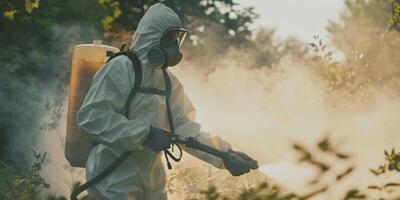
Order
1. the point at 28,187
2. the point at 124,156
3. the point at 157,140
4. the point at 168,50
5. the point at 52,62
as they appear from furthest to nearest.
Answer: the point at 52,62 → the point at 28,187 → the point at 168,50 → the point at 124,156 → the point at 157,140

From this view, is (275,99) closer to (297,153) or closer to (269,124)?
(269,124)

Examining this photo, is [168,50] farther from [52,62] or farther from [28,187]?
[52,62]

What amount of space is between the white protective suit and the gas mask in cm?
4

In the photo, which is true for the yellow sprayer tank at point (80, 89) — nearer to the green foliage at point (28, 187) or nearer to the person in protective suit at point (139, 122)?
the person in protective suit at point (139, 122)

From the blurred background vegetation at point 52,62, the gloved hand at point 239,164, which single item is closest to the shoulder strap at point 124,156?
the gloved hand at point 239,164

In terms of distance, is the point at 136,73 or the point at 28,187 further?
the point at 28,187

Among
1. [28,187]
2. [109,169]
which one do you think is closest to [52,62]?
[28,187]

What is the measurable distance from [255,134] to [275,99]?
1.37 m

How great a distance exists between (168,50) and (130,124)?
1.94 ft

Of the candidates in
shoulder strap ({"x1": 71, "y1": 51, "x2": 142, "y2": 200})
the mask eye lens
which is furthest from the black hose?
the mask eye lens

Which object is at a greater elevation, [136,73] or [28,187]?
[28,187]

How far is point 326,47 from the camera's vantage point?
13.6 metres

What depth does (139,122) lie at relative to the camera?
5590 mm

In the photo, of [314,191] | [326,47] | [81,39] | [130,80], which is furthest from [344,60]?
[314,191]
